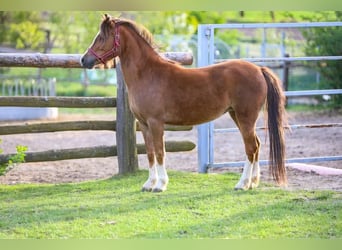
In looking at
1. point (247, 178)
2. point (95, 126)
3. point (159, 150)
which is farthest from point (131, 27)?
point (247, 178)

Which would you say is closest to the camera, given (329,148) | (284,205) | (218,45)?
(284,205)

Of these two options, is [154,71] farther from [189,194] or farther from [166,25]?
[166,25]

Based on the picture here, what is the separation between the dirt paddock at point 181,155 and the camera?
23.9 feet

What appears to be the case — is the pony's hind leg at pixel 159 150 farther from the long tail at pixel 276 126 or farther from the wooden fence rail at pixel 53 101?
the wooden fence rail at pixel 53 101

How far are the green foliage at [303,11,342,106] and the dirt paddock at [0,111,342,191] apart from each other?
0.95 meters

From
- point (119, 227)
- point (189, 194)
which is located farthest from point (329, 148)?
point (119, 227)

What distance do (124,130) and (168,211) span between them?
183 cm

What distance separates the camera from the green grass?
15.6 feet

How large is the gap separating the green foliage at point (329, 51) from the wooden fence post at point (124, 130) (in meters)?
6.42

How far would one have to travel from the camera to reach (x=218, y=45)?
62.2 feet

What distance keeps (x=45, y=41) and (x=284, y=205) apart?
16.3 m

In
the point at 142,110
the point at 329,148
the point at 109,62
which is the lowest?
the point at 329,148

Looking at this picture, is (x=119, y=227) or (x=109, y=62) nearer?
(x=119, y=227)

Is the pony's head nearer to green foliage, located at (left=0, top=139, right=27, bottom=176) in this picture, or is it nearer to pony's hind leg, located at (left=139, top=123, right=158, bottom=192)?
pony's hind leg, located at (left=139, top=123, right=158, bottom=192)
